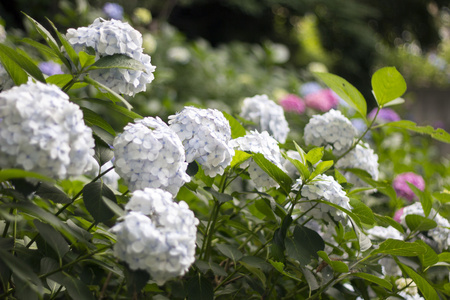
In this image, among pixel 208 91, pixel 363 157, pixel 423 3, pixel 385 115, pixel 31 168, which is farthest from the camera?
pixel 423 3

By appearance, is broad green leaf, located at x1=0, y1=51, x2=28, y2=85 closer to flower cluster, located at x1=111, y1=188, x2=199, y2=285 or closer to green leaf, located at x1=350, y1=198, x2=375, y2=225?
flower cluster, located at x1=111, y1=188, x2=199, y2=285

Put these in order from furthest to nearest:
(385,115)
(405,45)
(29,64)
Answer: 1. (405,45)
2. (385,115)
3. (29,64)

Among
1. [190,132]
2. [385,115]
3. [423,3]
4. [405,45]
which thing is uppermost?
[190,132]

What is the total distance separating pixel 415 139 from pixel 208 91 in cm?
164

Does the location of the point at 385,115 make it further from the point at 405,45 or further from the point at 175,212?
the point at 405,45

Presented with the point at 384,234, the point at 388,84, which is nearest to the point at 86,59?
the point at 388,84

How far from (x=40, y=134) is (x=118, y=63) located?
24 centimetres

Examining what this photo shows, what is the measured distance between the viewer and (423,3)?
6953 millimetres

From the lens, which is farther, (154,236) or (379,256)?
(379,256)

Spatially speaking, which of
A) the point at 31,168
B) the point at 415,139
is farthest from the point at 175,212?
the point at 415,139

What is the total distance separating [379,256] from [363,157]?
314mm

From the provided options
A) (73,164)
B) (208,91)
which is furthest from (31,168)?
(208,91)

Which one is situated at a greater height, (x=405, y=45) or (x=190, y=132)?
(x=190, y=132)

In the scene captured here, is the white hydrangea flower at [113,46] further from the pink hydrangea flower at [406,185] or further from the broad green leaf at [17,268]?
the pink hydrangea flower at [406,185]
